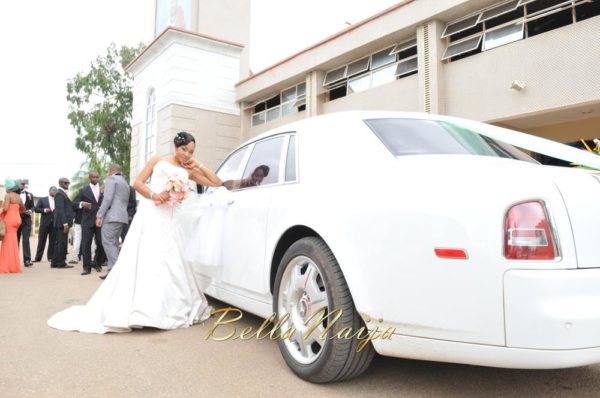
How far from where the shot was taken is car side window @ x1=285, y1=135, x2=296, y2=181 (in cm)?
313

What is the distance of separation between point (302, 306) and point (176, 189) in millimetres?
2042

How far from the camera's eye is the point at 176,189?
4.20 meters

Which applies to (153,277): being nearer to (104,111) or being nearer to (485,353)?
(485,353)

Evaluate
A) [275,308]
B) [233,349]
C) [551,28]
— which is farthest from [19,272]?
[551,28]

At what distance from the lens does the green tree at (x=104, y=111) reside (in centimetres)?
3200

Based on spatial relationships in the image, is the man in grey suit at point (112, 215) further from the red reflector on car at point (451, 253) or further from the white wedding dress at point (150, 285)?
the red reflector on car at point (451, 253)

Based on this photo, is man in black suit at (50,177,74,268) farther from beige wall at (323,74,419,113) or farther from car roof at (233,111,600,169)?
beige wall at (323,74,419,113)

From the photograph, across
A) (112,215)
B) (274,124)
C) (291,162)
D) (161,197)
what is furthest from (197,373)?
(274,124)

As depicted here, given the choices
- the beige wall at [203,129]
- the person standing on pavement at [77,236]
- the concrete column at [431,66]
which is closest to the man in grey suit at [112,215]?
the person standing on pavement at [77,236]

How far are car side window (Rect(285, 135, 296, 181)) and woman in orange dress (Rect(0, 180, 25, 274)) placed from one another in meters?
7.00

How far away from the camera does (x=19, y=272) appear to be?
8086 mm

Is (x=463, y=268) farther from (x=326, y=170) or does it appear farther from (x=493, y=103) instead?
(x=493, y=103)

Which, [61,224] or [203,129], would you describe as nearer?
[61,224]

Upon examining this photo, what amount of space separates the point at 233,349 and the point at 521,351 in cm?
208
